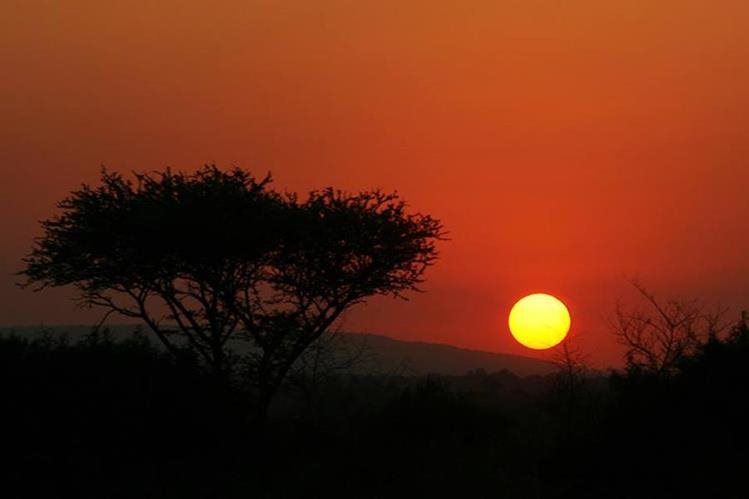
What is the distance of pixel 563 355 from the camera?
74.6ft

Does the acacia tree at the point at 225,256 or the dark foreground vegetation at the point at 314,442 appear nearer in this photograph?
the dark foreground vegetation at the point at 314,442

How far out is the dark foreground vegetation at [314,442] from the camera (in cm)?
1552

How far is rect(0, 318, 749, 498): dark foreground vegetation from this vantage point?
1552 cm

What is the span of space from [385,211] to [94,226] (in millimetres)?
7943

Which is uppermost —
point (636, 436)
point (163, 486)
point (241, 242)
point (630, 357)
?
point (241, 242)

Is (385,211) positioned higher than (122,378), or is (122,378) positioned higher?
(385,211)

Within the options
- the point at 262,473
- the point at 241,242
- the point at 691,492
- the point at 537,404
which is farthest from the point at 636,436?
the point at 537,404

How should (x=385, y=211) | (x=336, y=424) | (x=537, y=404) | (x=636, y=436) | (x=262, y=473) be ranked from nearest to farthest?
(x=636, y=436) < (x=262, y=473) < (x=336, y=424) < (x=385, y=211) < (x=537, y=404)

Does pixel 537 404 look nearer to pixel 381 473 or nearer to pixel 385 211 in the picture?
pixel 385 211

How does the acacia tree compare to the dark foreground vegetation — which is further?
the acacia tree

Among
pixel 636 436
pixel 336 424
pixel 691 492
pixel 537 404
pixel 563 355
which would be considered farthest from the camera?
pixel 537 404

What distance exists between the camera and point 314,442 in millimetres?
23312

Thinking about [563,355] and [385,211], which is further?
[385,211]

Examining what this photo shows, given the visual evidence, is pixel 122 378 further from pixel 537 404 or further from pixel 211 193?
pixel 537 404
